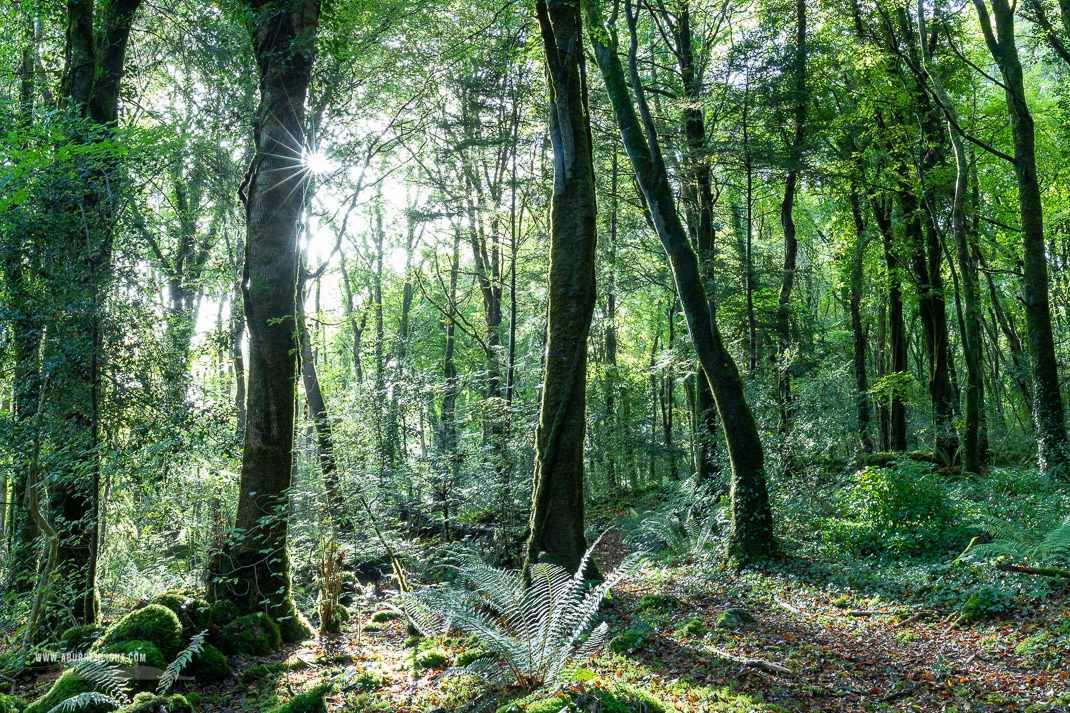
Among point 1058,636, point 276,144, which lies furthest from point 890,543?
point 276,144

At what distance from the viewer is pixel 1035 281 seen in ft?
32.2

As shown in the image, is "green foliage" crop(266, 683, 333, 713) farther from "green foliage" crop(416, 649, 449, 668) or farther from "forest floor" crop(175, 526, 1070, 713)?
"green foliage" crop(416, 649, 449, 668)

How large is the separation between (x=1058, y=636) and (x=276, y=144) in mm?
8473

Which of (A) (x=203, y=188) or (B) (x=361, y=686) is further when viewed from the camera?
(A) (x=203, y=188)

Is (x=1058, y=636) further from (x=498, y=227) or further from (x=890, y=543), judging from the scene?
(x=498, y=227)

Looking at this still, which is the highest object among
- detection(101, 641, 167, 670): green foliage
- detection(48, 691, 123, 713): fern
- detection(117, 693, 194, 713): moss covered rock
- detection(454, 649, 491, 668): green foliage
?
detection(48, 691, 123, 713): fern

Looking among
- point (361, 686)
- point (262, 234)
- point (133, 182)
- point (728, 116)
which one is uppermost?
point (728, 116)

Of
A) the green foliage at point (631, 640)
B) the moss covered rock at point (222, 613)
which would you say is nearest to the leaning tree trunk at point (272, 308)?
the moss covered rock at point (222, 613)

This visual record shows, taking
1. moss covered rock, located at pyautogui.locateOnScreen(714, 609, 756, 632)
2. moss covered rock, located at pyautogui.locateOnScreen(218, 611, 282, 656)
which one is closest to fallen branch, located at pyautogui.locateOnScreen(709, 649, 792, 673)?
moss covered rock, located at pyautogui.locateOnScreen(714, 609, 756, 632)

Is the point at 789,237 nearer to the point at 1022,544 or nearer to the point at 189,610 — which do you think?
the point at 1022,544

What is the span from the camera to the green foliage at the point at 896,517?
6.99m

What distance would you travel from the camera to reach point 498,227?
15.0m

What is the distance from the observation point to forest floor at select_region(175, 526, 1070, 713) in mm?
3977

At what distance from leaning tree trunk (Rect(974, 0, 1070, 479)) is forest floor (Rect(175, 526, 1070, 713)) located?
5600mm
